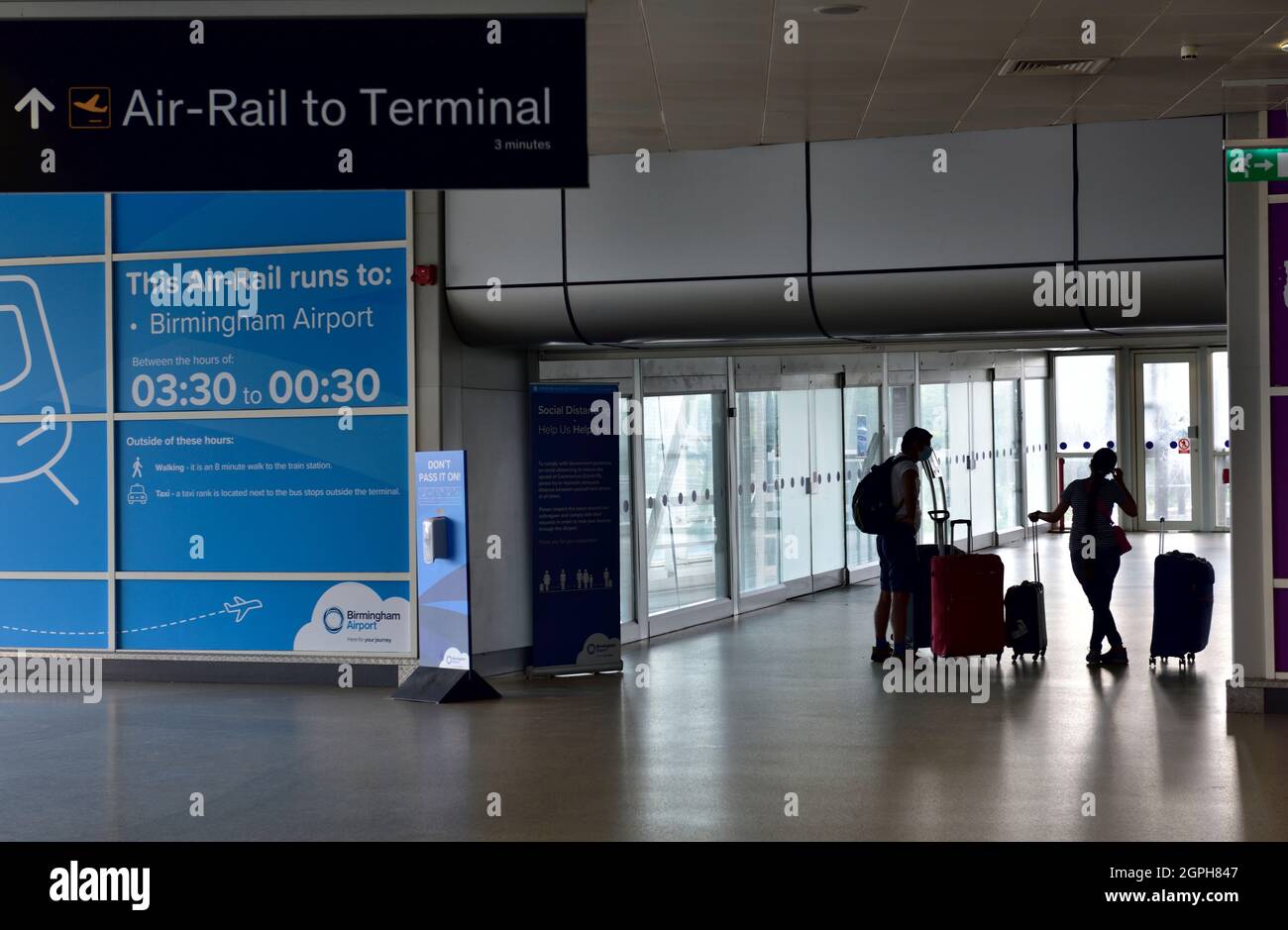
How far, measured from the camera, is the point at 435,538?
29.6 ft

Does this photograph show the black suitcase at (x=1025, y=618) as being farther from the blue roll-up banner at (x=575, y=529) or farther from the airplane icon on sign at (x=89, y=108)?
the airplane icon on sign at (x=89, y=108)

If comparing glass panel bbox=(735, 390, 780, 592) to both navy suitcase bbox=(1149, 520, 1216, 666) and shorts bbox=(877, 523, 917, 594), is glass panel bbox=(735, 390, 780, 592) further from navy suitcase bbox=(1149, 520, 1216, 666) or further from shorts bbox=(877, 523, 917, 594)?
navy suitcase bbox=(1149, 520, 1216, 666)

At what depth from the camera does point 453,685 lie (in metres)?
9.00

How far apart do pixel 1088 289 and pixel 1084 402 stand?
14.0m

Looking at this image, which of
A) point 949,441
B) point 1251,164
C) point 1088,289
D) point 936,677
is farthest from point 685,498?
point 949,441

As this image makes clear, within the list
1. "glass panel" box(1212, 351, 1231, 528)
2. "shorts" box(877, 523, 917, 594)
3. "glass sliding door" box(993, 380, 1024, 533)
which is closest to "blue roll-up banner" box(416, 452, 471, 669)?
"shorts" box(877, 523, 917, 594)

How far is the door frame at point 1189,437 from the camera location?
67.6ft

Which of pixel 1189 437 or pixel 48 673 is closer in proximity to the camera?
pixel 48 673

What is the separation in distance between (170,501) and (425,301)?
242 centimetres

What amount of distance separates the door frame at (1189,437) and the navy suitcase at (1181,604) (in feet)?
38.5

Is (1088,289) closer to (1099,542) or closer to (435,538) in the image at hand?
(1099,542)

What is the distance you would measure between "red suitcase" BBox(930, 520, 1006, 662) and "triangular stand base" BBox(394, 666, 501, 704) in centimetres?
309
